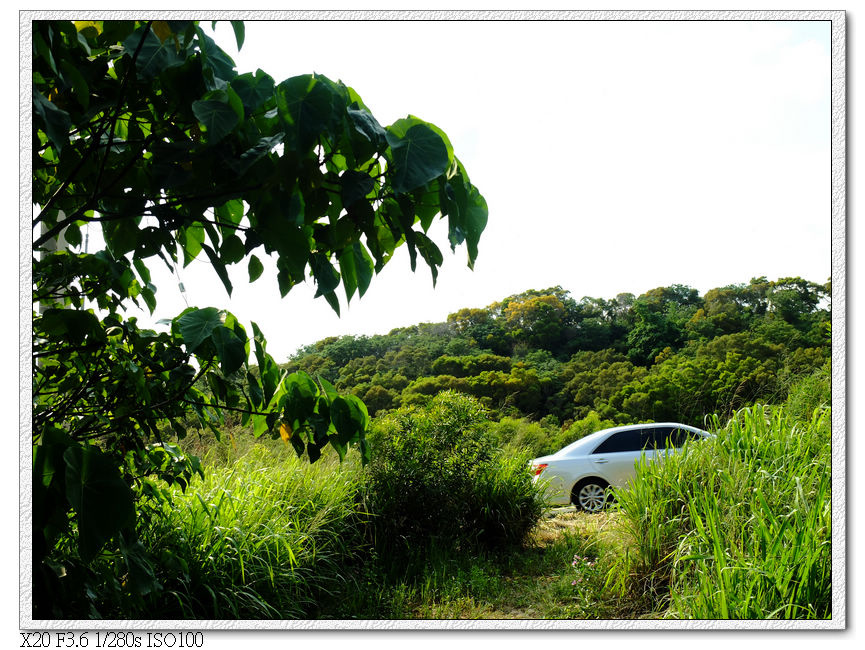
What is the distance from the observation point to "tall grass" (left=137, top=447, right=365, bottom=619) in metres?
2.01

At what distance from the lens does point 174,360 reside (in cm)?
103

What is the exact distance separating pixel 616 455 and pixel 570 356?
2.95 m

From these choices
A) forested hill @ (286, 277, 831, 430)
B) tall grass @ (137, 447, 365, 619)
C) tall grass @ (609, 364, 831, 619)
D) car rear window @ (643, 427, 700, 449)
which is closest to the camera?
tall grass @ (609, 364, 831, 619)

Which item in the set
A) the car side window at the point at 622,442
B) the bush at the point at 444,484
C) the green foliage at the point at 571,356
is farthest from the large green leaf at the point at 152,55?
the green foliage at the point at 571,356

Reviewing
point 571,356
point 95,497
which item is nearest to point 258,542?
point 95,497

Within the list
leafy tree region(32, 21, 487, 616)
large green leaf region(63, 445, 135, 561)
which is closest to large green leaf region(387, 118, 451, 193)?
leafy tree region(32, 21, 487, 616)

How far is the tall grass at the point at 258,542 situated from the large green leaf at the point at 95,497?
0.99 metres

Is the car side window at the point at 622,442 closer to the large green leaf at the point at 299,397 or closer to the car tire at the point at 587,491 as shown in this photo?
the car tire at the point at 587,491

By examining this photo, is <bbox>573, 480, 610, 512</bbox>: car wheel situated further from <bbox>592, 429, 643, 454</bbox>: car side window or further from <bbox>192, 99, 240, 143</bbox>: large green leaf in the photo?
<bbox>192, 99, 240, 143</bbox>: large green leaf

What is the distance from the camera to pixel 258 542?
2273mm

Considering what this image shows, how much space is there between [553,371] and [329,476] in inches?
174
